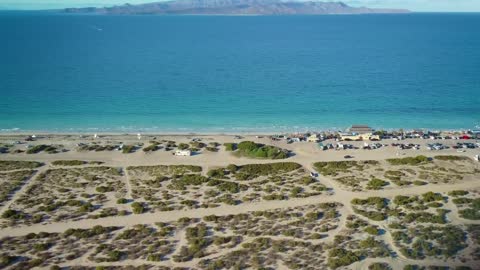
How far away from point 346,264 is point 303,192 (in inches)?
478

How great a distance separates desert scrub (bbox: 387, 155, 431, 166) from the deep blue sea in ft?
54.5

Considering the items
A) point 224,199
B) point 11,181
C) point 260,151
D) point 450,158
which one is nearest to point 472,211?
point 450,158

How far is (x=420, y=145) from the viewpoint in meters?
54.8

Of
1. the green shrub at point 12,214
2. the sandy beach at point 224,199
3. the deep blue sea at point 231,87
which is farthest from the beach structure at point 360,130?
the green shrub at point 12,214

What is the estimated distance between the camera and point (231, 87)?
86.5 metres

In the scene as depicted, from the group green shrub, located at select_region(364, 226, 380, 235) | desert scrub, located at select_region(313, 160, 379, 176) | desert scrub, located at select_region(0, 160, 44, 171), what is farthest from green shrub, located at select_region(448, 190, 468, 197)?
desert scrub, located at select_region(0, 160, 44, 171)

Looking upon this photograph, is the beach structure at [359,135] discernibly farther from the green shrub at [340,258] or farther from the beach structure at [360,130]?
the green shrub at [340,258]

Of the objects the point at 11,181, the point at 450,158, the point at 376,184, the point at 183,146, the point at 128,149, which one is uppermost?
the point at 183,146

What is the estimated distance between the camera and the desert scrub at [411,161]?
48562 millimetres

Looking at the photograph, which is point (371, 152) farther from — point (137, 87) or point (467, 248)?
point (137, 87)

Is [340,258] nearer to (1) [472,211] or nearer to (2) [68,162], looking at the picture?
(1) [472,211]

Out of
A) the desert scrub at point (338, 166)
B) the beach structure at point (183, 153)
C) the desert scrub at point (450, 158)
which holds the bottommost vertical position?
the desert scrub at point (338, 166)

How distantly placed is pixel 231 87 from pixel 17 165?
151ft

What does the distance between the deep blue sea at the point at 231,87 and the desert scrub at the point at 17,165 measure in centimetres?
1489
